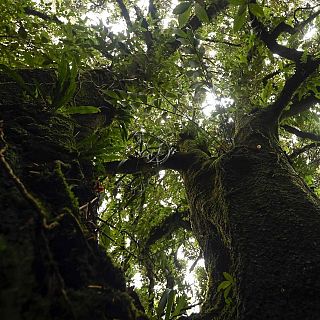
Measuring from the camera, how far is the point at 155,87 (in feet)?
11.8

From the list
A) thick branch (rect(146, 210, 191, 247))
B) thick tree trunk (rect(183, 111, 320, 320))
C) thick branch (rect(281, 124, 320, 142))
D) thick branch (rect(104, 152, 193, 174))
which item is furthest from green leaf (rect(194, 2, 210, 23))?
thick branch (rect(146, 210, 191, 247))

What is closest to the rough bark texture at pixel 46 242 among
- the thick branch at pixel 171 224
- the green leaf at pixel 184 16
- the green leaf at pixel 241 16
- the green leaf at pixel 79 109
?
the green leaf at pixel 79 109

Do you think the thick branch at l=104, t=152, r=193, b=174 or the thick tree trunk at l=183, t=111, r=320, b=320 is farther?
the thick branch at l=104, t=152, r=193, b=174

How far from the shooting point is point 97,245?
129cm

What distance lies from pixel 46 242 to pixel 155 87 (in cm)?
284

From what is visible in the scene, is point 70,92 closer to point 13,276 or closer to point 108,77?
point 13,276

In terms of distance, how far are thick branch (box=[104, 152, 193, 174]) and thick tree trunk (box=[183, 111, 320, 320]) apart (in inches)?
14.8

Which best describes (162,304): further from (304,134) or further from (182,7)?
(304,134)

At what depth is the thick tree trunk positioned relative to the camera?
181cm

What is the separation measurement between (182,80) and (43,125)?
299 cm

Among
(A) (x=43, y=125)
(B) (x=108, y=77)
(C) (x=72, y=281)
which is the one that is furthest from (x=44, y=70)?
(C) (x=72, y=281)

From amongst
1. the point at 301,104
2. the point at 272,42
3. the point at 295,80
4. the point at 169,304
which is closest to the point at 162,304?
the point at 169,304

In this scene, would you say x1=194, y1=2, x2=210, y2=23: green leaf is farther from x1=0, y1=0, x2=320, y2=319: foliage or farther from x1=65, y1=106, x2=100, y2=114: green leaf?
x1=65, y1=106, x2=100, y2=114: green leaf

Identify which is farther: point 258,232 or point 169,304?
point 258,232
